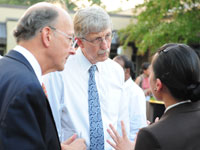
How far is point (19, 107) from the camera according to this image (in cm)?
146

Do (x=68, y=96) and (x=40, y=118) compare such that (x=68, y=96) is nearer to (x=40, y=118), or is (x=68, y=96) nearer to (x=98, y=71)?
(x=98, y=71)

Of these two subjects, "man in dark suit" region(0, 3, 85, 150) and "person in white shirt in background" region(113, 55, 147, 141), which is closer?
"man in dark suit" region(0, 3, 85, 150)

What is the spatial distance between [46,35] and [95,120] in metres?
1.02

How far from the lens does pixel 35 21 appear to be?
1828 millimetres

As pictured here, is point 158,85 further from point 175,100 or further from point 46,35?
point 46,35

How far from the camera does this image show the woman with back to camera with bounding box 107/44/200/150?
1658mm

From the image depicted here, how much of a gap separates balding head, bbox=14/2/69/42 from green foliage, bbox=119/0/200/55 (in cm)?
810

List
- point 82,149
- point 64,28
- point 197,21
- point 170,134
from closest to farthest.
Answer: point 170,134 < point 64,28 < point 82,149 < point 197,21

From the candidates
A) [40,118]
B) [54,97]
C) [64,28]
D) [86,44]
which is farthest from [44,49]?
[86,44]

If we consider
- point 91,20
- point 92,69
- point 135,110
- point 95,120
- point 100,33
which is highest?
point 91,20

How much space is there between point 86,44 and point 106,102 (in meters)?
0.58

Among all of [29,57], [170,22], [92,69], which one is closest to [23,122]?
[29,57]

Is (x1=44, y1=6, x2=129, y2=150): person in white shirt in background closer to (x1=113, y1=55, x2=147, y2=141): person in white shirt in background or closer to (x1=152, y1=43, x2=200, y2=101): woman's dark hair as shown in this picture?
(x1=113, y1=55, x2=147, y2=141): person in white shirt in background

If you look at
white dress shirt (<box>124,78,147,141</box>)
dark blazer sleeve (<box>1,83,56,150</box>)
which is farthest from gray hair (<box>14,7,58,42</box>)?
white dress shirt (<box>124,78,147,141</box>)
